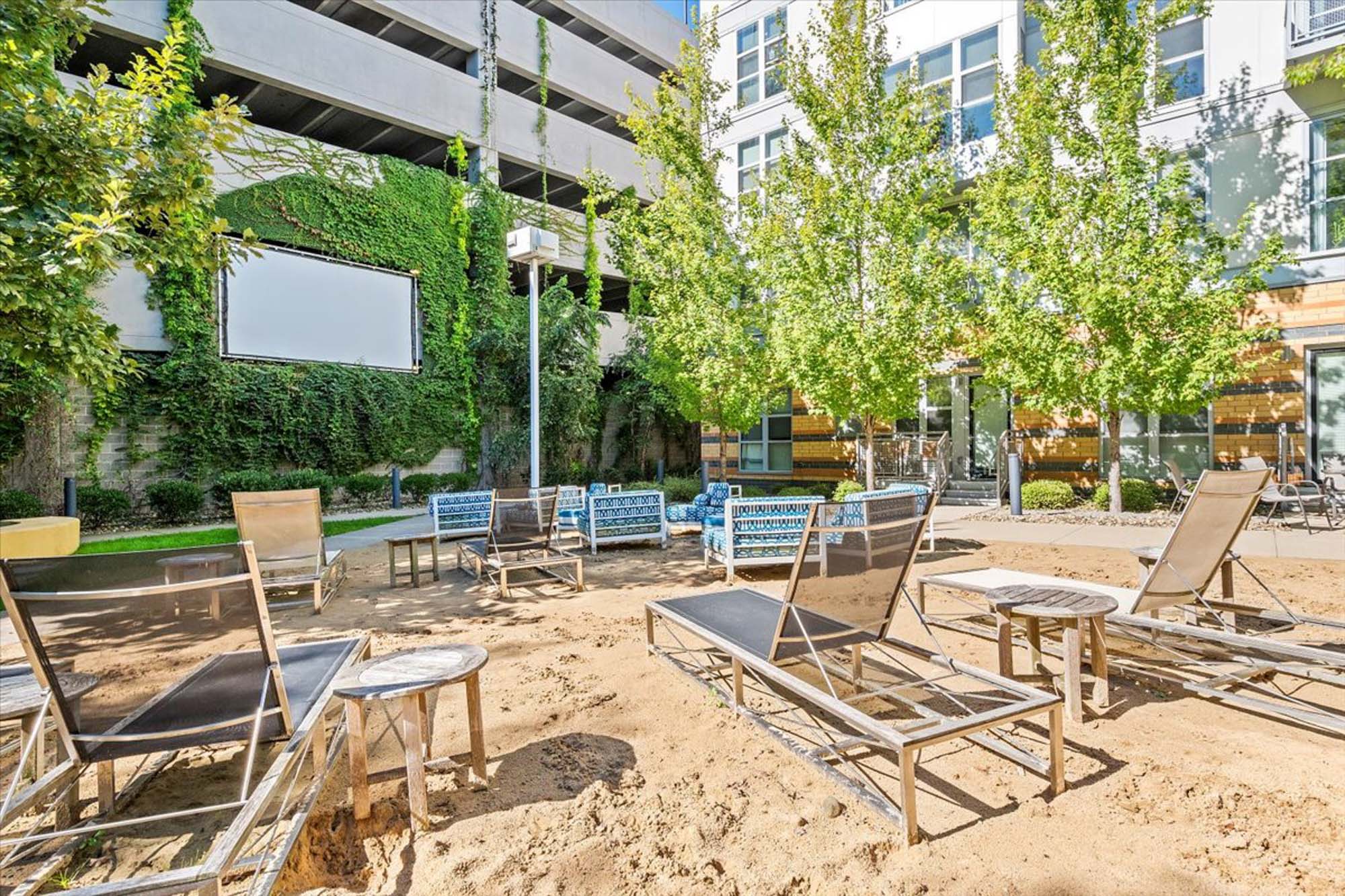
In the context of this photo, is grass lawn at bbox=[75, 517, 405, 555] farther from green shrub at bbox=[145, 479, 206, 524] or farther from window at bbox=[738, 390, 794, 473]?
window at bbox=[738, 390, 794, 473]

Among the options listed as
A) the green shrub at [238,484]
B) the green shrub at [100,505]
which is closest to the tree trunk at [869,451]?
the green shrub at [238,484]

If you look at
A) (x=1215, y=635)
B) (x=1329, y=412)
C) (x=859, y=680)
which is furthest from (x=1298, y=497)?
(x=859, y=680)

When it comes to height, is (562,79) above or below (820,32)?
above

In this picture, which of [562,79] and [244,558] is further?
[562,79]

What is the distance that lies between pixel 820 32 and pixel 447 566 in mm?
12001

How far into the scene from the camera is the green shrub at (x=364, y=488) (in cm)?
1705

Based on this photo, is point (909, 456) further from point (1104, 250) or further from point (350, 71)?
point (350, 71)

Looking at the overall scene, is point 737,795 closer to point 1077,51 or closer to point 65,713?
point 65,713

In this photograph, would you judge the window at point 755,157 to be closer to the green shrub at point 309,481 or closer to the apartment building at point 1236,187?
the apartment building at point 1236,187

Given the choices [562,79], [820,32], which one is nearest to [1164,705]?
[820,32]

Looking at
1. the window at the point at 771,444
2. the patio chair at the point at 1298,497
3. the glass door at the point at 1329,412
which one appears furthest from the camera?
the window at the point at 771,444

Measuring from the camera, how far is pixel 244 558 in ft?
7.93

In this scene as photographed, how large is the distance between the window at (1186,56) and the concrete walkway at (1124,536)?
8.90m

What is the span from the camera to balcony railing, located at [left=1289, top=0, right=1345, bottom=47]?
11289 millimetres
